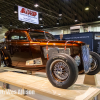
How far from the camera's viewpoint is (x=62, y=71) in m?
2.31

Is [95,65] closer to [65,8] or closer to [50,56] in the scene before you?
[50,56]

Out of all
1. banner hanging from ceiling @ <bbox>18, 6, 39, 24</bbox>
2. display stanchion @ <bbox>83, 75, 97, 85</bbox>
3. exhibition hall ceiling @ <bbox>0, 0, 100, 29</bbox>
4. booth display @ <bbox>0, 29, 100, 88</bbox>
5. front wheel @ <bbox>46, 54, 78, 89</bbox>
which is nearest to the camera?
front wheel @ <bbox>46, 54, 78, 89</bbox>

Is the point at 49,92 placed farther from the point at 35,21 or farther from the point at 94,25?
the point at 94,25

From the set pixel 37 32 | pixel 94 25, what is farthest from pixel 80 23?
pixel 37 32

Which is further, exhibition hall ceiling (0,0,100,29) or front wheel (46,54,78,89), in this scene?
exhibition hall ceiling (0,0,100,29)

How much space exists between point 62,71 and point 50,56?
2.19ft

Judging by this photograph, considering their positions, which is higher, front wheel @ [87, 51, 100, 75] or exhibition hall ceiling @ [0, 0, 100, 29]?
exhibition hall ceiling @ [0, 0, 100, 29]

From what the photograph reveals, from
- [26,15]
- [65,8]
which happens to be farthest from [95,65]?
[65,8]


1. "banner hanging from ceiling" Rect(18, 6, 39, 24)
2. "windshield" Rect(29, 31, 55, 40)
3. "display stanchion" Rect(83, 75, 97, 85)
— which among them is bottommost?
"display stanchion" Rect(83, 75, 97, 85)

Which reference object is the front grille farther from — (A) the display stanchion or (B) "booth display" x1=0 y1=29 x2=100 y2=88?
(A) the display stanchion

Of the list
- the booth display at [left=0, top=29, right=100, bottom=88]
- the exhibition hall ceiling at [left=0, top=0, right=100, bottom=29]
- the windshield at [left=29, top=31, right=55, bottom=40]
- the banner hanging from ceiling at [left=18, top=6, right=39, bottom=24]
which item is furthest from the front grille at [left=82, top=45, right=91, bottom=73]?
the exhibition hall ceiling at [left=0, top=0, right=100, bottom=29]

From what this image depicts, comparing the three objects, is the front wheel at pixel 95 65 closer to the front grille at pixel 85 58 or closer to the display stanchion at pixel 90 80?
the display stanchion at pixel 90 80

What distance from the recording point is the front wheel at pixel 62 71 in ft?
6.92

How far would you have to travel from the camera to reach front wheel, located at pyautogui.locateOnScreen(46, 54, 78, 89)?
211cm
